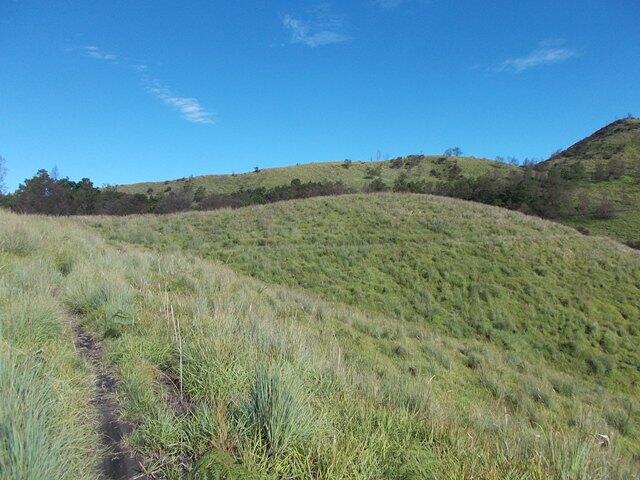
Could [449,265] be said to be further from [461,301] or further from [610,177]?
[610,177]

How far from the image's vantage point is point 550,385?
30.7ft

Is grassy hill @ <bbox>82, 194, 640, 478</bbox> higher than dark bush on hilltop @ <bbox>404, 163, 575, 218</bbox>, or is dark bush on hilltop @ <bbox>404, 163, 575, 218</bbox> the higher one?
dark bush on hilltop @ <bbox>404, 163, 575, 218</bbox>

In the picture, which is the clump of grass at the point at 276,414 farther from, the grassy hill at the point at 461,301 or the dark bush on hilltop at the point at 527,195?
the dark bush on hilltop at the point at 527,195

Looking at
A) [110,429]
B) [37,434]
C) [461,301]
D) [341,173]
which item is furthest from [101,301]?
[341,173]

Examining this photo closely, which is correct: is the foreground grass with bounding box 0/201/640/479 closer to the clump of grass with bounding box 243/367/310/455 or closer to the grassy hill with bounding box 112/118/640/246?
the clump of grass with bounding box 243/367/310/455

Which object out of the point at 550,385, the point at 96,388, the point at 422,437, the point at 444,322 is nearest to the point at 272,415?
the point at 422,437

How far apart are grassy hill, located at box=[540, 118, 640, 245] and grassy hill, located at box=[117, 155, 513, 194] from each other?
17841 mm

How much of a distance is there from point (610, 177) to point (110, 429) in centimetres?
7531

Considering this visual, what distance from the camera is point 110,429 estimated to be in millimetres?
2969

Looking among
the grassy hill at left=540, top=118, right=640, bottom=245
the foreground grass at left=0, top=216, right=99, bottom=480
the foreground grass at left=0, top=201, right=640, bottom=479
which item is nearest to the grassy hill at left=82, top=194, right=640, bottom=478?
the foreground grass at left=0, top=201, right=640, bottom=479

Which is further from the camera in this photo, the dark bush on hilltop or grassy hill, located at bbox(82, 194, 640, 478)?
the dark bush on hilltop

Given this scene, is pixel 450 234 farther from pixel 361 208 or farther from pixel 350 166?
pixel 350 166

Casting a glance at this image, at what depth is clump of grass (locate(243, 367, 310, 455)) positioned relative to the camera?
8.89ft

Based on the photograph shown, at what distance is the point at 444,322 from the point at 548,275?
22.7 feet
